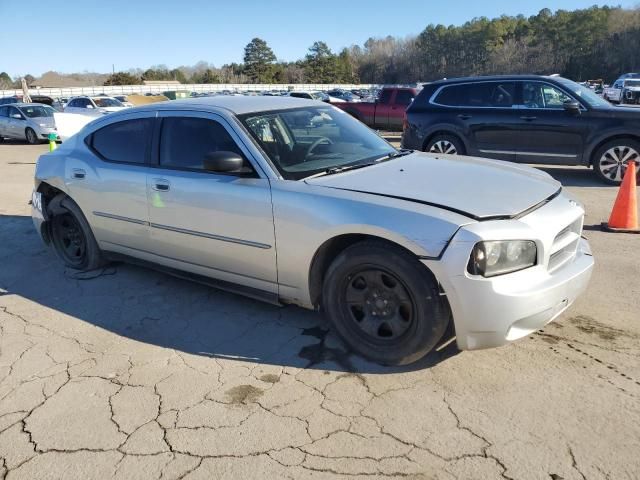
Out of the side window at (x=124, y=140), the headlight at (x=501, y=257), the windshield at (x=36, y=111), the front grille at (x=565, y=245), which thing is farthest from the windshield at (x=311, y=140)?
the windshield at (x=36, y=111)

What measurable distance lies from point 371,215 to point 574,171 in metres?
8.73

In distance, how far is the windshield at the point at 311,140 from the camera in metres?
3.71

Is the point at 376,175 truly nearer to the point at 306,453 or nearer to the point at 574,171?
the point at 306,453

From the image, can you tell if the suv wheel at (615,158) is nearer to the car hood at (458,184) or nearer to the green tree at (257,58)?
the car hood at (458,184)

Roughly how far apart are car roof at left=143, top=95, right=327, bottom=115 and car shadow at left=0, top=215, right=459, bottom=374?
155cm

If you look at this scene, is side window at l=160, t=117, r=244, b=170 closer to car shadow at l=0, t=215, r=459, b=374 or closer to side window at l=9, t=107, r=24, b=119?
car shadow at l=0, t=215, r=459, b=374

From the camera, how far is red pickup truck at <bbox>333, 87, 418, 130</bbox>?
17406 mm

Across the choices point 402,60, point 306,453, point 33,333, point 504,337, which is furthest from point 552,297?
point 402,60

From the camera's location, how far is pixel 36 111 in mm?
19500

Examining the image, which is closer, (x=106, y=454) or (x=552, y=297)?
(x=106, y=454)

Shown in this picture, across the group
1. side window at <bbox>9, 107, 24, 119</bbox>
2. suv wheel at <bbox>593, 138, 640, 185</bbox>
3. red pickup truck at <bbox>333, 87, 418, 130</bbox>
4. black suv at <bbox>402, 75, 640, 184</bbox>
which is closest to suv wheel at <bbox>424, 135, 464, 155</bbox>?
black suv at <bbox>402, 75, 640, 184</bbox>

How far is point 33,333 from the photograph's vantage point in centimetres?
387

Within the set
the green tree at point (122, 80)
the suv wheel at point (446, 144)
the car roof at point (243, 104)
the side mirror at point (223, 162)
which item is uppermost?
the green tree at point (122, 80)

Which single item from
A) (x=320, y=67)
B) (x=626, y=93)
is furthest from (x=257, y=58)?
(x=626, y=93)
